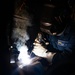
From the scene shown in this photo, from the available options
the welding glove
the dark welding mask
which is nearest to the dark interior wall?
the dark welding mask

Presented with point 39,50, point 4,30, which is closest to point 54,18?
point 39,50

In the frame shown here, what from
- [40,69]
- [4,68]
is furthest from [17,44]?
[4,68]

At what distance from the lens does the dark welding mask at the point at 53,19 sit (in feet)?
11.0

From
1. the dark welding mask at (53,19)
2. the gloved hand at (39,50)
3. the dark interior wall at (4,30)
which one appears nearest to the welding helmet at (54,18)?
the dark welding mask at (53,19)

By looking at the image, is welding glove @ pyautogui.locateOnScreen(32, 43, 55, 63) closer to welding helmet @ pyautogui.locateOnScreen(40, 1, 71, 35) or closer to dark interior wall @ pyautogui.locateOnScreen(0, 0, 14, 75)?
welding helmet @ pyautogui.locateOnScreen(40, 1, 71, 35)

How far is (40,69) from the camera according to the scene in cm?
344

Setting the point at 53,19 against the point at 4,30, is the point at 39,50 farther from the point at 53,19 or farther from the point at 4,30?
the point at 4,30

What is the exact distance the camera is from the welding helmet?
337cm

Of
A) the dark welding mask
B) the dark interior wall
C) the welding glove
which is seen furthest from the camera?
the welding glove

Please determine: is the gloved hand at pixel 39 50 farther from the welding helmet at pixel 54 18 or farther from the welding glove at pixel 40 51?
the welding helmet at pixel 54 18

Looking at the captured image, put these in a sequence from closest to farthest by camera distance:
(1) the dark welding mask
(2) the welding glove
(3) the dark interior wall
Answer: (3) the dark interior wall < (1) the dark welding mask < (2) the welding glove

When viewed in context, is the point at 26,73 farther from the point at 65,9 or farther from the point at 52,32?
the point at 65,9

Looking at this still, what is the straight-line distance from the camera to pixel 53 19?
11.3ft

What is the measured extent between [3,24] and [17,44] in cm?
173
